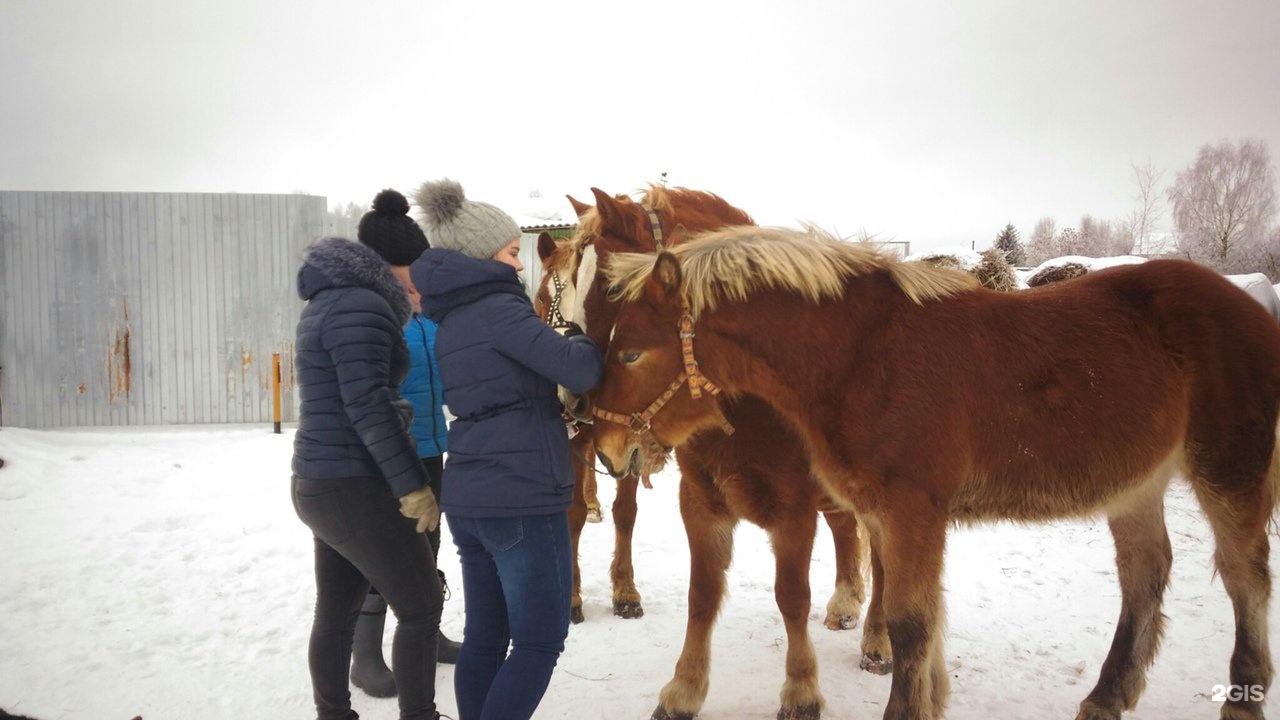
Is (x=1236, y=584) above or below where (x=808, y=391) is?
below

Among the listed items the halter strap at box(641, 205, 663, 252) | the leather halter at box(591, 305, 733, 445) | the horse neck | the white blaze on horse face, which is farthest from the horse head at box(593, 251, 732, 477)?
the horse neck

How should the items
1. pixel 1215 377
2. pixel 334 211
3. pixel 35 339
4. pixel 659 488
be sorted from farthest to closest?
pixel 334 211 < pixel 35 339 < pixel 659 488 < pixel 1215 377

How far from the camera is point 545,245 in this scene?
430 cm

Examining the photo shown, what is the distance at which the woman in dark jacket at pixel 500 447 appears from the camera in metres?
2.24

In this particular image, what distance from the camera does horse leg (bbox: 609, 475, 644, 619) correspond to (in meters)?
4.45

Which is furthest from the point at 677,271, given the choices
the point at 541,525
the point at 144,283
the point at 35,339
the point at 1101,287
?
the point at 35,339

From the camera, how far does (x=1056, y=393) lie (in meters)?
2.54

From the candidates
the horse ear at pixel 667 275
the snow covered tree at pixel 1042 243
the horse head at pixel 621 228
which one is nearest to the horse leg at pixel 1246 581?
the horse ear at pixel 667 275

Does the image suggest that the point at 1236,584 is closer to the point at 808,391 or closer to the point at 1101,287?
the point at 1101,287

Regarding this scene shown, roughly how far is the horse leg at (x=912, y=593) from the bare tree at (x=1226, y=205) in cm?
534

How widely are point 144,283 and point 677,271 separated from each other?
10152mm

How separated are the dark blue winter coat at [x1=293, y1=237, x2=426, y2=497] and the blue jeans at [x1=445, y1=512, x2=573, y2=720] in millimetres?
355

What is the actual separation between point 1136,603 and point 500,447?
10.4ft

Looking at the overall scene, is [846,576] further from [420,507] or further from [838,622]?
[420,507]
